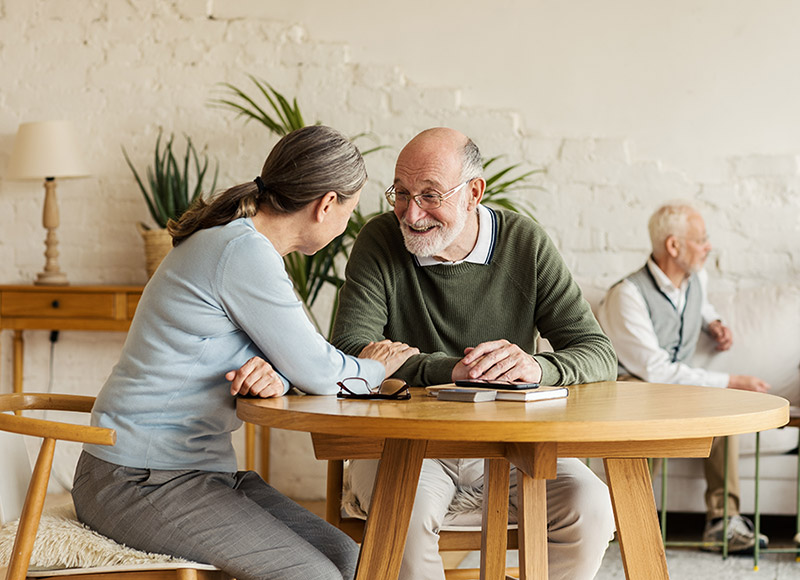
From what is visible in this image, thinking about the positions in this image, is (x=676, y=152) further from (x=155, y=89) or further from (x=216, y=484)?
(x=216, y=484)

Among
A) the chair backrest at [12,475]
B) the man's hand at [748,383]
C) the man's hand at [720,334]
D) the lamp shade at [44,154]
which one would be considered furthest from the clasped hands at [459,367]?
the lamp shade at [44,154]

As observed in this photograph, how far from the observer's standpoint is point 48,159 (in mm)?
3859

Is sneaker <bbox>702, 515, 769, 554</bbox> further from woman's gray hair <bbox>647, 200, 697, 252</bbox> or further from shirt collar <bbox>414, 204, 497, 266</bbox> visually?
shirt collar <bbox>414, 204, 497, 266</bbox>

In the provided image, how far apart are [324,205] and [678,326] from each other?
7.02 feet

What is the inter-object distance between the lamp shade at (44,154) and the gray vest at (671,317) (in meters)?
2.38

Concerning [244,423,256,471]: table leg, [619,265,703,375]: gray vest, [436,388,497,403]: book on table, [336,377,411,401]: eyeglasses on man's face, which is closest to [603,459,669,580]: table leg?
[436,388,497,403]: book on table

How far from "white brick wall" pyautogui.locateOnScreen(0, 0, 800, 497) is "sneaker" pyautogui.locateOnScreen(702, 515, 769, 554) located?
1113 millimetres

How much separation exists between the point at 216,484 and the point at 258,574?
0.66ft

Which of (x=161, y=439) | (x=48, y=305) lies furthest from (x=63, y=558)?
(x=48, y=305)

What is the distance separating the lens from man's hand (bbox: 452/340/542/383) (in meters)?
1.72

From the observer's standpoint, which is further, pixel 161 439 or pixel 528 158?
pixel 528 158

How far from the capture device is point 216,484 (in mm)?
1684

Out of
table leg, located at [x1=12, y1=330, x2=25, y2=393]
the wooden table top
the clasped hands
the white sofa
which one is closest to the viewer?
the wooden table top

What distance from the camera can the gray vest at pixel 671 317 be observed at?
3480mm
